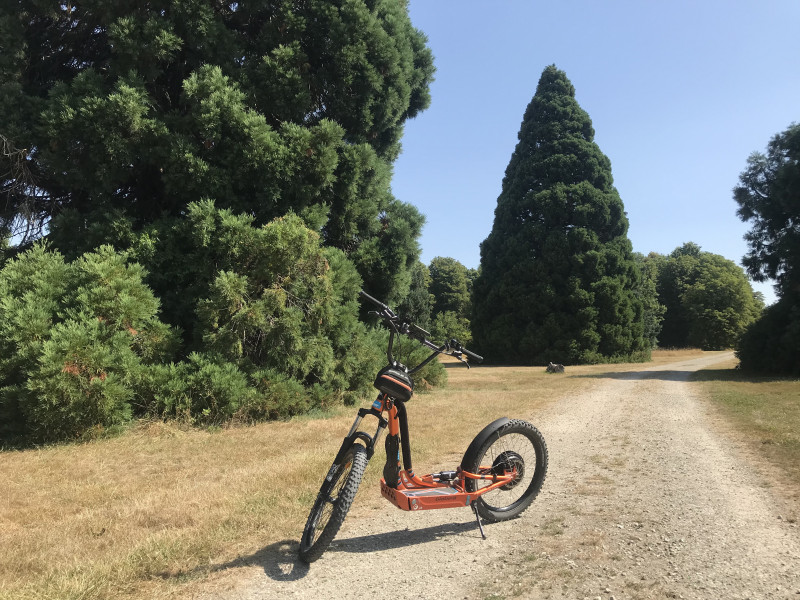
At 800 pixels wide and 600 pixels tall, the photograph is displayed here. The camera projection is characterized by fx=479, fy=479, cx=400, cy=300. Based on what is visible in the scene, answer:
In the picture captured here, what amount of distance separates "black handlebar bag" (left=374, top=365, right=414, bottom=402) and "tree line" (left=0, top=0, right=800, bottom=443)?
5093mm

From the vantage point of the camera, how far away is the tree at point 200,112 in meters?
8.30

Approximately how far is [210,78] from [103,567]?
319 inches

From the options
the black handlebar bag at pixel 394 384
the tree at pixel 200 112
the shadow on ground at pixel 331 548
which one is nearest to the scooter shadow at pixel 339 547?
the shadow on ground at pixel 331 548

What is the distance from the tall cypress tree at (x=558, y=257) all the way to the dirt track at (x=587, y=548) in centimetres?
2471

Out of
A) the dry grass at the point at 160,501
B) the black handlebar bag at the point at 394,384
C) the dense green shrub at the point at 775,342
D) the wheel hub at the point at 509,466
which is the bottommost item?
the dry grass at the point at 160,501

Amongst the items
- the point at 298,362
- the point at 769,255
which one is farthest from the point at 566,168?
the point at 298,362

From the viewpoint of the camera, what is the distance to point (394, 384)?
3396 mm

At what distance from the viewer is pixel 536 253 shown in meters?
31.2

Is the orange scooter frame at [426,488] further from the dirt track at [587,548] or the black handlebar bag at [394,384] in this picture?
the dirt track at [587,548]

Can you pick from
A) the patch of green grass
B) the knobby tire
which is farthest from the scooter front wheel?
the patch of green grass

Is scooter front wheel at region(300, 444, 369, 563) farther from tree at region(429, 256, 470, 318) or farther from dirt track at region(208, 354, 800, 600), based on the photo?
tree at region(429, 256, 470, 318)

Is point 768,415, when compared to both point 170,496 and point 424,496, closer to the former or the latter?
point 424,496

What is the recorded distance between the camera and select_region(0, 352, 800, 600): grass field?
297cm

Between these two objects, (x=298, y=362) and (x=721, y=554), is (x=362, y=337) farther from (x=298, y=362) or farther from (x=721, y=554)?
(x=721, y=554)
